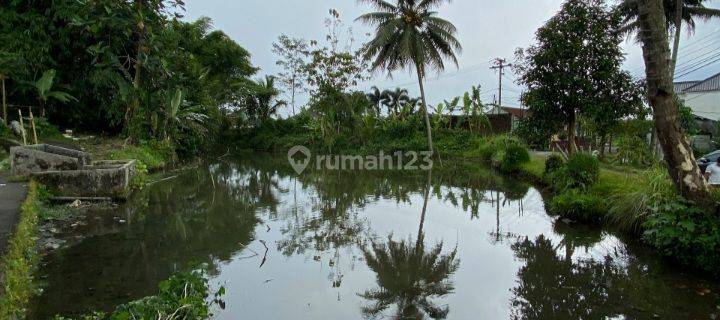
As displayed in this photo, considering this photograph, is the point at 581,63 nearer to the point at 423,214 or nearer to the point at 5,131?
the point at 423,214

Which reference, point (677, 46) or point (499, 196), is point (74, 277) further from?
point (677, 46)

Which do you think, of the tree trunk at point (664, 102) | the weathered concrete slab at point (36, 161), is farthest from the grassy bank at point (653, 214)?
the weathered concrete slab at point (36, 161)

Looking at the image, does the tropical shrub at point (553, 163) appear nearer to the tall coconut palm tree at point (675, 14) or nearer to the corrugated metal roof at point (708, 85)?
the tall coconut palm tree at point (675, 14)

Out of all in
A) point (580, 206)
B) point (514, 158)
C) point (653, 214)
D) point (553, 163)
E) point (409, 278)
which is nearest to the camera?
point (409, 278)

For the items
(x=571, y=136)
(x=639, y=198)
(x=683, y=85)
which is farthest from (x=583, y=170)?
(x=683, y=85)

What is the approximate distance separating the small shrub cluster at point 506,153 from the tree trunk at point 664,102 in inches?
402

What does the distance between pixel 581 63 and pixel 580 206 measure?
20.3 feet

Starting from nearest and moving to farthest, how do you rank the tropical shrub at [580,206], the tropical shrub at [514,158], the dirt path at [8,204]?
the dirt path at [8,204] < the tropical shrub at [580,206] < the tropical shrub at [514,158]

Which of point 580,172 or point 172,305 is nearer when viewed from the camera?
point 172,305

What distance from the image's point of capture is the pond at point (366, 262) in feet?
15.4

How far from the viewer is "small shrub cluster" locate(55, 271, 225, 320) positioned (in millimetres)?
3555

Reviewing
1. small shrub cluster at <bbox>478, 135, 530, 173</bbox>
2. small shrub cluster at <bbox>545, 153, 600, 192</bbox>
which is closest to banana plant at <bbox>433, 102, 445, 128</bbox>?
small shrub cluster at <bbox>478, 135, 530, 173</bbox>

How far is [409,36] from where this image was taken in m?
19.4

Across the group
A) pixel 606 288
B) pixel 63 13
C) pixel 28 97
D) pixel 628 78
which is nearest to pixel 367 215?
pixel 606 288
